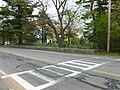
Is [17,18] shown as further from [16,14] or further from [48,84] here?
[48,84]

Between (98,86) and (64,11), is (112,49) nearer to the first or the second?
(64,11)

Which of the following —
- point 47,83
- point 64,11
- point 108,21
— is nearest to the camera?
point 47,83

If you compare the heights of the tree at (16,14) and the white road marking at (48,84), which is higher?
the tree at (16,14)

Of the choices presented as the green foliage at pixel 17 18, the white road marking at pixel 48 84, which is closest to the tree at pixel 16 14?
the green foliage at pixel 17 18

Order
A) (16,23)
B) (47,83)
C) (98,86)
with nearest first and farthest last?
(98,86), (47,83), (16,23)

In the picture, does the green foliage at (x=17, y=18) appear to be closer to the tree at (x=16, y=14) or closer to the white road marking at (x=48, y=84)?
the tree at (x=16, y=14)

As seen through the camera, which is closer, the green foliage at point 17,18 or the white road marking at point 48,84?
the white road marking at point 48,84

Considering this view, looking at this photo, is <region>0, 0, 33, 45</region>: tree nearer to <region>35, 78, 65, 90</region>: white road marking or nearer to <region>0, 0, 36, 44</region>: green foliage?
<region>0, 0, 36, 44</region>: green foliage

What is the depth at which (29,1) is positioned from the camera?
1521 inches

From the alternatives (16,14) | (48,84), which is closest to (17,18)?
(16,14)

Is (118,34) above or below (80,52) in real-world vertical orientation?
above

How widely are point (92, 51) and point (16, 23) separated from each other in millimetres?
30151

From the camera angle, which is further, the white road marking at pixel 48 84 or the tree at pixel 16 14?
the tree at pixel 16 14

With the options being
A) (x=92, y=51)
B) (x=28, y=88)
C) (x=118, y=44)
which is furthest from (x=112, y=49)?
(x=28, y=88)
